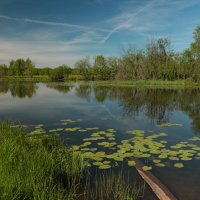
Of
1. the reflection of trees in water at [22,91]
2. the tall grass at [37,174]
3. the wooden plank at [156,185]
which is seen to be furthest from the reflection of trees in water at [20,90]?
the wooden plank at [156,185]

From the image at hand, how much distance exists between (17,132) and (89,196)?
3.15 meters

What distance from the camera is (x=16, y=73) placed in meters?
94.0

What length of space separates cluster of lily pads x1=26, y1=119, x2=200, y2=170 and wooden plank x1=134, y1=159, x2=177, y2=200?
194 mm

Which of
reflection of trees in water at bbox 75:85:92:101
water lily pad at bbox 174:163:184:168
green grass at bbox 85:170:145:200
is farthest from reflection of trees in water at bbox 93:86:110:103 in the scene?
green grass at bbox 85:170:145:200

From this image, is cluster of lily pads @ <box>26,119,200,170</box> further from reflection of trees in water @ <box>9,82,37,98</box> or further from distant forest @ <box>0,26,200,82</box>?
distant forest @ <box>0,26,200,82</box>

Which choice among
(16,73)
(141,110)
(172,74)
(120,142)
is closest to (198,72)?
(172,74)

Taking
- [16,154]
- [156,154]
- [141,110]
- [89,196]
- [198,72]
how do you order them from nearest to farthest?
[89,196]
[16,154]
[156,154]
[141,110]
[198,72]

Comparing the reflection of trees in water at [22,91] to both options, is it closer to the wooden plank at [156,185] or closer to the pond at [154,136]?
the pond at [154,136]

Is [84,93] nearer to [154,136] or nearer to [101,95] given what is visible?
[101,95]

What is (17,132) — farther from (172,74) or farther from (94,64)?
(94,64)

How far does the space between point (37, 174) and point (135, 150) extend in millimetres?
3562

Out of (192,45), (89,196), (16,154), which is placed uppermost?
(192,45)

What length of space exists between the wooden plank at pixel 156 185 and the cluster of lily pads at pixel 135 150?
0.64 ft

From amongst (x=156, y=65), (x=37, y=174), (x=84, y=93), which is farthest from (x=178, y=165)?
(x=156, y=65)
